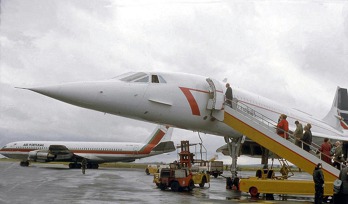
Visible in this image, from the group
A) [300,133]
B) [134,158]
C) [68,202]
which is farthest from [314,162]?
[134,158]

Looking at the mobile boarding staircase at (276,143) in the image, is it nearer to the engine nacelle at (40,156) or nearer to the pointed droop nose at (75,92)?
the pointed droop nose at (75,92)

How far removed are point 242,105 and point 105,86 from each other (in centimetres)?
713

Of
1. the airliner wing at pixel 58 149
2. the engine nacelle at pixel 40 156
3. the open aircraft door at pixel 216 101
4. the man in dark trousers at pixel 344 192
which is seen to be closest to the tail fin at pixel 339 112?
the open aircraft door at pixel 216 101

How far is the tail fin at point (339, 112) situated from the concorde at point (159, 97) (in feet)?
55.1

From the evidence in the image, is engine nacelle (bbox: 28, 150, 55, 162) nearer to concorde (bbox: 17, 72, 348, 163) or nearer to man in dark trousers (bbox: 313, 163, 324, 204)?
concorde (bbox: 17, 72, 348, 163)

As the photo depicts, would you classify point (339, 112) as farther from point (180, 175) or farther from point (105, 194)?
point (105, 194)

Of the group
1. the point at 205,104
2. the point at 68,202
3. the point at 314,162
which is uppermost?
the point at 205,104

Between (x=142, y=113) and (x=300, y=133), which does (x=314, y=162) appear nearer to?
(x=300, y=133)

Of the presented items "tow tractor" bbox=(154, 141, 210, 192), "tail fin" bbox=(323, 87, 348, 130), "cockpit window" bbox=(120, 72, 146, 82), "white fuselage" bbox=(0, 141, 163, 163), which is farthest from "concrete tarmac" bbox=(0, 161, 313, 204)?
"white fuselage" bbox=(0, 141, 163, 163)

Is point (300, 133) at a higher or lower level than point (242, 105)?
lower

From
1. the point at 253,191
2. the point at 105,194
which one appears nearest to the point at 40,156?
the point at 105,194

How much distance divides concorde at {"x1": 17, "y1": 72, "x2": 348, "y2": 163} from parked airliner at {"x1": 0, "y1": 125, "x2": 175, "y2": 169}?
91.4 ft

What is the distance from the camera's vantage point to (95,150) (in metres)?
49.2

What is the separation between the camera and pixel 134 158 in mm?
Answer: 47344
